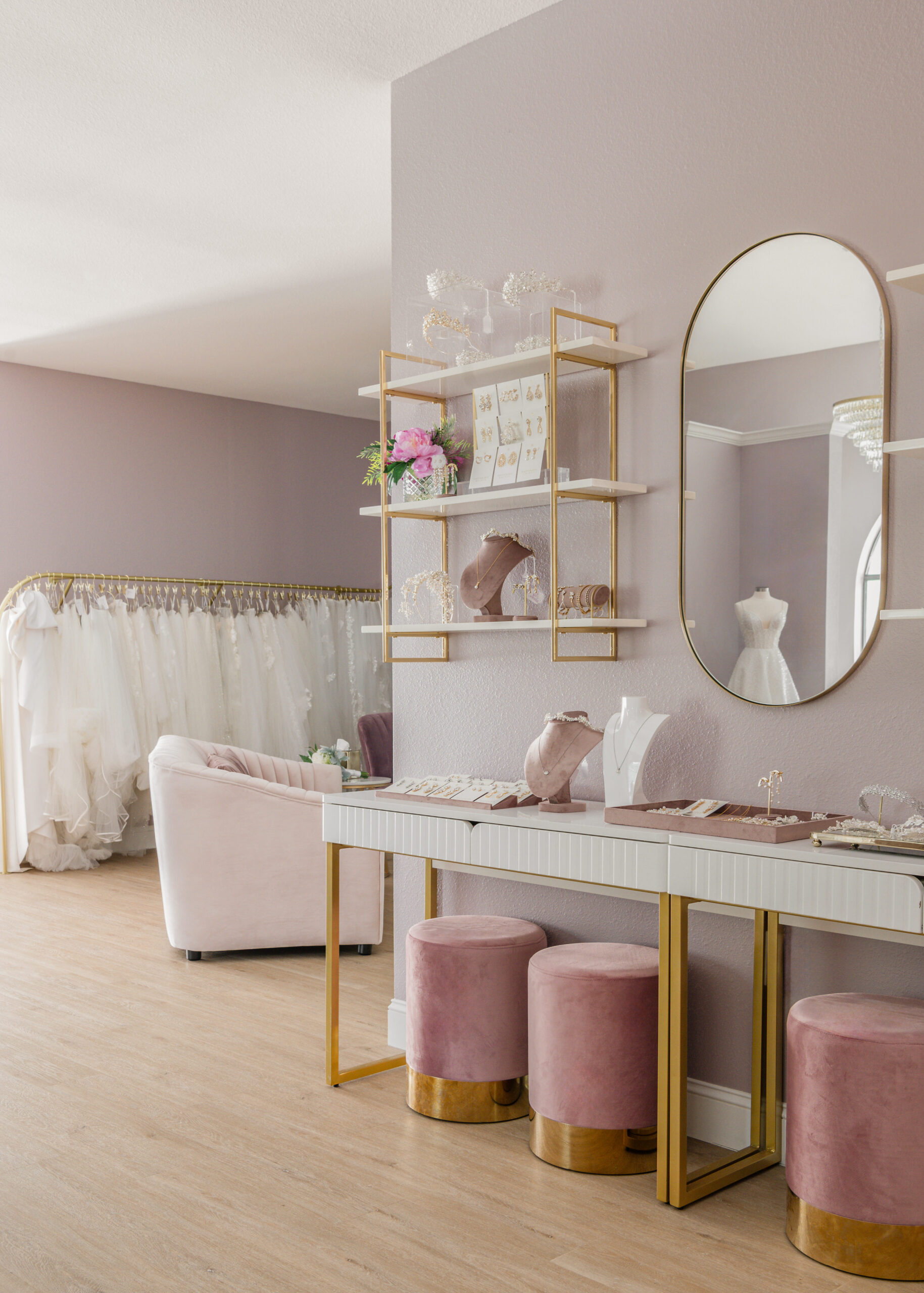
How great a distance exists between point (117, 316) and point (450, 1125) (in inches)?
180

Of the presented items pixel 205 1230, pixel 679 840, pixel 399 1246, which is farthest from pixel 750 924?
pixel 205 1230

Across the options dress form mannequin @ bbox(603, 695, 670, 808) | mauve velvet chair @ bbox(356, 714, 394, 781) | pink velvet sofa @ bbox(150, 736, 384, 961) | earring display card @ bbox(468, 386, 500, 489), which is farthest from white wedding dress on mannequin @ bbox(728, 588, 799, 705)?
mauve velvet chair @ bbox(356, 714, 394, 781)

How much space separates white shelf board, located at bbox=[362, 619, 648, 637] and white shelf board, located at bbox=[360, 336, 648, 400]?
0.67 metres

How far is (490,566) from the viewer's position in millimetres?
3217

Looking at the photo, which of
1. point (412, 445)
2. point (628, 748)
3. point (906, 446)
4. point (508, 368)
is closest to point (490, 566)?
point (412, 445)

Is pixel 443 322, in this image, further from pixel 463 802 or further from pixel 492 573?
pixel 463 802

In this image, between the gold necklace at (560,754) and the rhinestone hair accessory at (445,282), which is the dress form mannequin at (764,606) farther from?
the rhinestone hair accessory at (445,282)

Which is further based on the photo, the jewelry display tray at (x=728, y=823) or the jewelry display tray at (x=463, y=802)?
the jewelry display tray at (x=463, y=802)

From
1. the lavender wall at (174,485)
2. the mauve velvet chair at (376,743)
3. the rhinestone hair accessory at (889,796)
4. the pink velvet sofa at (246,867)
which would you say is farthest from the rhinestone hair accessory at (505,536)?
the lavender wall at (174,485)

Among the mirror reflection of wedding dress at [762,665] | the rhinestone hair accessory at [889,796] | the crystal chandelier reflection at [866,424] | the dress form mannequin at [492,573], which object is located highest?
the crystal chandelier reflection at [866,424]

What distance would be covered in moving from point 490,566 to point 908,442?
1.24 metres

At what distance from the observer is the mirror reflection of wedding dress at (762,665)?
2.74m

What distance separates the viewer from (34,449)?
23.0 ft

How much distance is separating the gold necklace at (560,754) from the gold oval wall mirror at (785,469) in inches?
14.2
